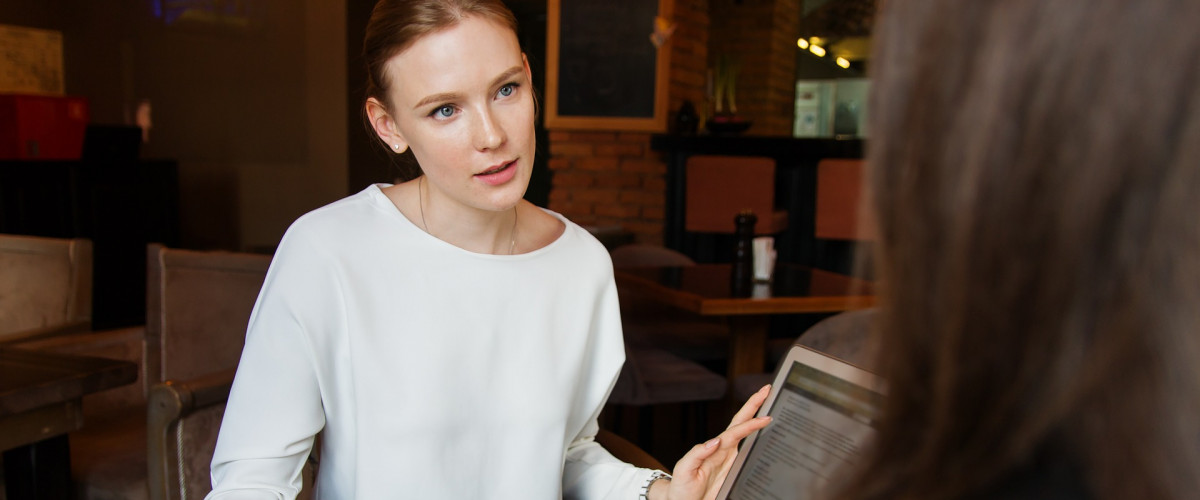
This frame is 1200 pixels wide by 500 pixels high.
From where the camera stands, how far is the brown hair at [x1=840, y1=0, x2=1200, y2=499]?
32 centimetres

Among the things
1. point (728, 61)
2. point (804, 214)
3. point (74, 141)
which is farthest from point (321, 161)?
point (804, 214)

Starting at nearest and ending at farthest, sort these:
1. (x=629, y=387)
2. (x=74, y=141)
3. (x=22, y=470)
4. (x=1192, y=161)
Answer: (x=1192, y=161)
(x=22, y=470)
(x=629, y=387)
(x=74, y=141)

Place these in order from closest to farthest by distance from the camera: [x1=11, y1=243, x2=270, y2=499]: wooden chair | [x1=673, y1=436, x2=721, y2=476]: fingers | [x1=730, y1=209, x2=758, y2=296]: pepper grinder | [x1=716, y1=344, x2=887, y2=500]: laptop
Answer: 1. [x1=716, y1=344, x2=887, y2=500]: laptop
2. [x1=673, y1=436, x2=721, y2=476]: fingers
3. [x1=11, y1=243, x2=270, y2=499]: wooden chair
4. [x1=730, y1=209, x2=758, y2=296]: pepper grinder

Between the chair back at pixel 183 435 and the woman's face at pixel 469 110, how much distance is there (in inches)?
31.6

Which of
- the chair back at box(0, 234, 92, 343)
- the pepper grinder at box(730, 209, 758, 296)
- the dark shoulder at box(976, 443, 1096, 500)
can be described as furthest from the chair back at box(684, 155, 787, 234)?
the dark shoulder at box(976, 443, 1096, 500)

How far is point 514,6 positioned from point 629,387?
565cm

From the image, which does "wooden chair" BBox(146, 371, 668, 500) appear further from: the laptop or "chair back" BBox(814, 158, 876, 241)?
"chair back" BBox(814, 158, 876, 241)

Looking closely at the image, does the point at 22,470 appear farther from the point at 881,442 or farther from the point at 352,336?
the point at 881,442

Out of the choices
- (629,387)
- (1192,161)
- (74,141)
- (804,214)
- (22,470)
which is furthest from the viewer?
(74,141)

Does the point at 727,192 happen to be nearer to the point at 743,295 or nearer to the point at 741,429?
the point at 743,295

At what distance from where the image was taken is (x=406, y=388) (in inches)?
43.5

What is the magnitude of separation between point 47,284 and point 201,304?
68 centimetres

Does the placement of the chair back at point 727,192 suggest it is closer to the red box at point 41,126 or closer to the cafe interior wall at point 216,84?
the cafe interior wall at point 216,84

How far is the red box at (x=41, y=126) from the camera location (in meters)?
5.99
